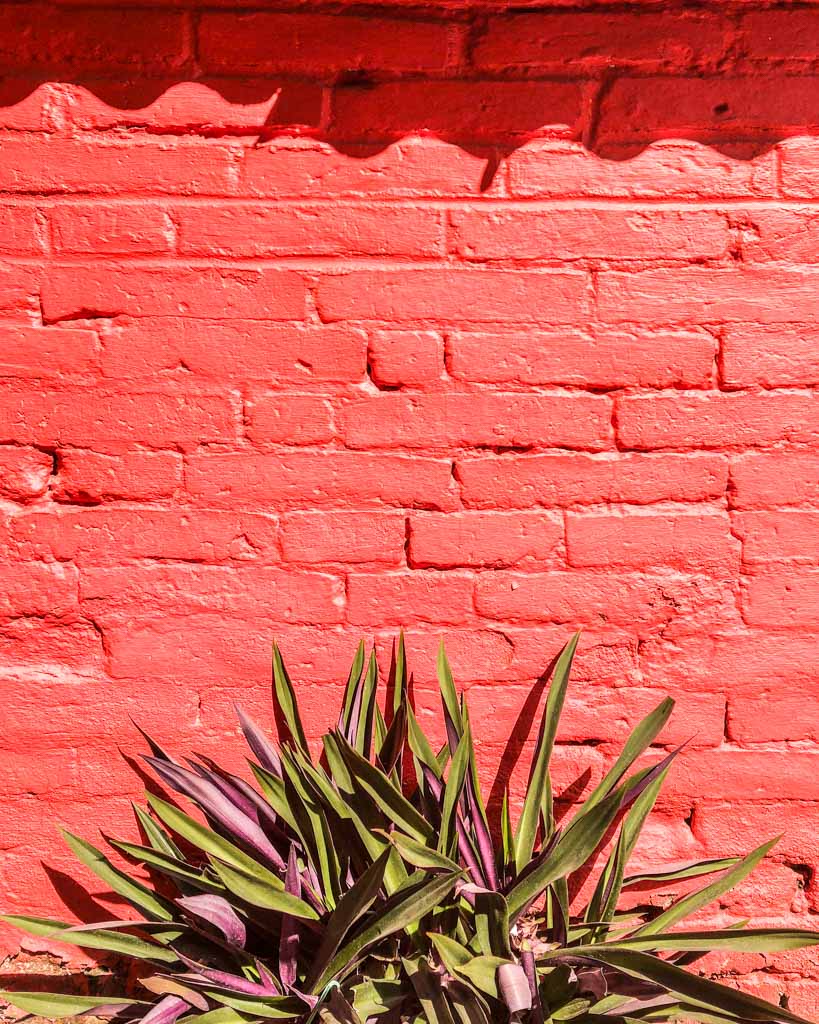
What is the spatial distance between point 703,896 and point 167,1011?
42.6 inches

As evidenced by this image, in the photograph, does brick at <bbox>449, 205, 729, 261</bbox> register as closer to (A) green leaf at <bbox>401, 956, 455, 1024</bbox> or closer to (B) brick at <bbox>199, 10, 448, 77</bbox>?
(B) brick at <bbox>199, 10, 448, 77</bbox>

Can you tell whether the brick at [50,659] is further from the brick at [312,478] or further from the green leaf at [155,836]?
the brick at [312,478]

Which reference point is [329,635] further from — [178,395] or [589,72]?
[589,72]

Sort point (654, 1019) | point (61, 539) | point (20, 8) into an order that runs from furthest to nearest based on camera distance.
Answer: point (61, 539)
point (20, 8)
point (654, 1019)

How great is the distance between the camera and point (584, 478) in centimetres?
187

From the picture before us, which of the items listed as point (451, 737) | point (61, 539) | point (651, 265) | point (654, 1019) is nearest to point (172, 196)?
point (61, 539)

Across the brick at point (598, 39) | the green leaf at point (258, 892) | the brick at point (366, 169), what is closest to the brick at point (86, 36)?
the brick at point (366, 169)

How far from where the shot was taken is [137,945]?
168cm

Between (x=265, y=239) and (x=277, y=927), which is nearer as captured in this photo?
(x=277, y=927)

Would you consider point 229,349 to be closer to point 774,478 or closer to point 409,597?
point 409,597

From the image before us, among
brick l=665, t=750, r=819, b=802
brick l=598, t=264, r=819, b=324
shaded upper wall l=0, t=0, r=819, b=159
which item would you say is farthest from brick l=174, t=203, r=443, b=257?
brick l=665, t=750, r=819, b=802

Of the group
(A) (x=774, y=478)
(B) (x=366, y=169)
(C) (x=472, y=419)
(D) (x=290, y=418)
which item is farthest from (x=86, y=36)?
(A) (x=774, y=478)

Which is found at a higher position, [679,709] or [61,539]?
[61,539]

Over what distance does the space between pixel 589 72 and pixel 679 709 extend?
4.56 feet
